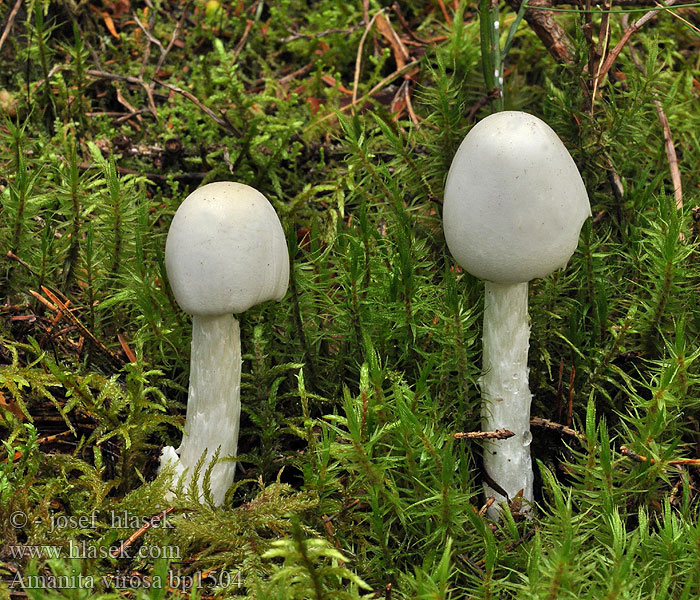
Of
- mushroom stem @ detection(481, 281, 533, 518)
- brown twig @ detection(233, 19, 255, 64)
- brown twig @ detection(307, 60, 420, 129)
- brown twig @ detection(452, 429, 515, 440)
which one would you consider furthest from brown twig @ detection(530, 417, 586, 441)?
brown twig @ detection(233, 19, 255, 64)

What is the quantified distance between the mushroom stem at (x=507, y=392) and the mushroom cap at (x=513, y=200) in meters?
0.20

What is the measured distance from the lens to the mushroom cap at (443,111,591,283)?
172 cm

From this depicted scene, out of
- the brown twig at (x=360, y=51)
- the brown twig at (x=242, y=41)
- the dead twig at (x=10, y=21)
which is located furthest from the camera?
the brown twig at (x=242, y=41)

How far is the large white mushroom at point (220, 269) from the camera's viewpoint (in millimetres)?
1812

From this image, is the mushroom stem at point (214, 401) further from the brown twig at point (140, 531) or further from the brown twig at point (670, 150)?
the brown twig at point (670, 150)

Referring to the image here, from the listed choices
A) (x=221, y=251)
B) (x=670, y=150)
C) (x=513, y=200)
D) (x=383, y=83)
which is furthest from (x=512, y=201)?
(x=383, y=83)

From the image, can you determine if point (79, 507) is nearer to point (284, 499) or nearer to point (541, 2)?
point (284, 499)

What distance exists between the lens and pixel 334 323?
90.5 inches

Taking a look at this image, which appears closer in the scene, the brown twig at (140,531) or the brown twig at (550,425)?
the brown twig at (140,531)

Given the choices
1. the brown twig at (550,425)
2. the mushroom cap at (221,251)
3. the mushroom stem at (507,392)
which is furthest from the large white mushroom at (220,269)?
the brown twig at (550,425)

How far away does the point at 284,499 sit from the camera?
5.95ft

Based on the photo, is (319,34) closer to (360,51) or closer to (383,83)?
(360,51)

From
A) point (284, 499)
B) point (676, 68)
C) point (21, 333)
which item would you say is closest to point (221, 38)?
point (21, 333)

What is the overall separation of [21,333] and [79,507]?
70cm
